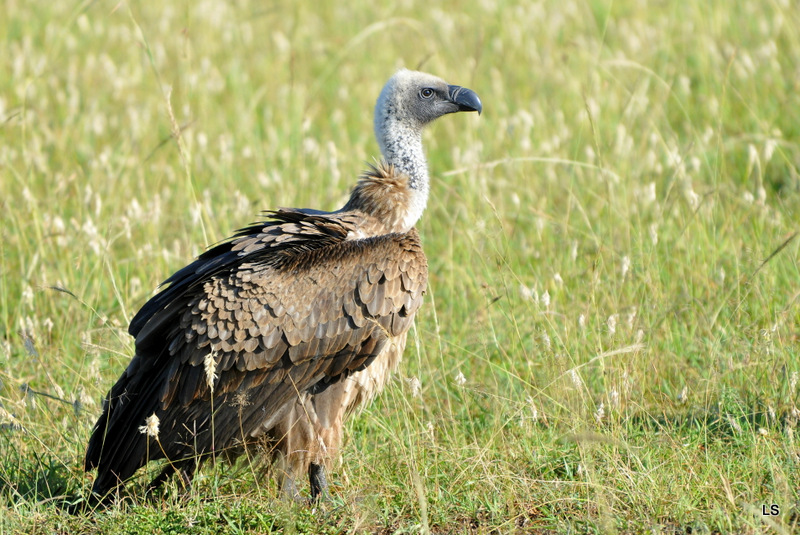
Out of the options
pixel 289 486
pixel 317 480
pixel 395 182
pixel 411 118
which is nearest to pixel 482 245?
pixel 411 118

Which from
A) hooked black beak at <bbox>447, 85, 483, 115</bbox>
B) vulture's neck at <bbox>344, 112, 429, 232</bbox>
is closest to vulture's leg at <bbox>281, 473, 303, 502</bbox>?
vulture's neck at <bbox>344, 112, 429, 232</bbox>

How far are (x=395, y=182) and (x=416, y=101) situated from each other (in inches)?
22.0

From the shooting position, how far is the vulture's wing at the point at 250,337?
405 cm

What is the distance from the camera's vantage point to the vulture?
13.3ft

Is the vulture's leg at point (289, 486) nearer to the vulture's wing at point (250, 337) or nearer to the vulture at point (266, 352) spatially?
the vulture at point (266, 352)

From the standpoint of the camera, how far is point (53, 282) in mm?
5828

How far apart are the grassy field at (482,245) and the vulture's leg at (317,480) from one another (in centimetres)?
12

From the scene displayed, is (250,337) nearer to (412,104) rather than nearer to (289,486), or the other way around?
(289,486)

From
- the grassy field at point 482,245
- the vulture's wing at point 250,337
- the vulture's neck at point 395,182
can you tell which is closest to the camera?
the grassy field at point 482,245

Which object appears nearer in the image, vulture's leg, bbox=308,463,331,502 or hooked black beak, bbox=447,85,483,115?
vulture's leg, bbox=308,463,331,502

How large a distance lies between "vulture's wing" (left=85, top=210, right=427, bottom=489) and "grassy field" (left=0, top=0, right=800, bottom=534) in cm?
25

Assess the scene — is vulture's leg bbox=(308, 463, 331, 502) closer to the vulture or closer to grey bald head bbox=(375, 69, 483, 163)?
the vulture

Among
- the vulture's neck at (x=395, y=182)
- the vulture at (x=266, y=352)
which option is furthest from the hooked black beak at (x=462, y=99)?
the vulture at (x=266, y=352)

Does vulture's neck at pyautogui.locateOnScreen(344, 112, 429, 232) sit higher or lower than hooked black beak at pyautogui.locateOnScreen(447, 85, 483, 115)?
lower
